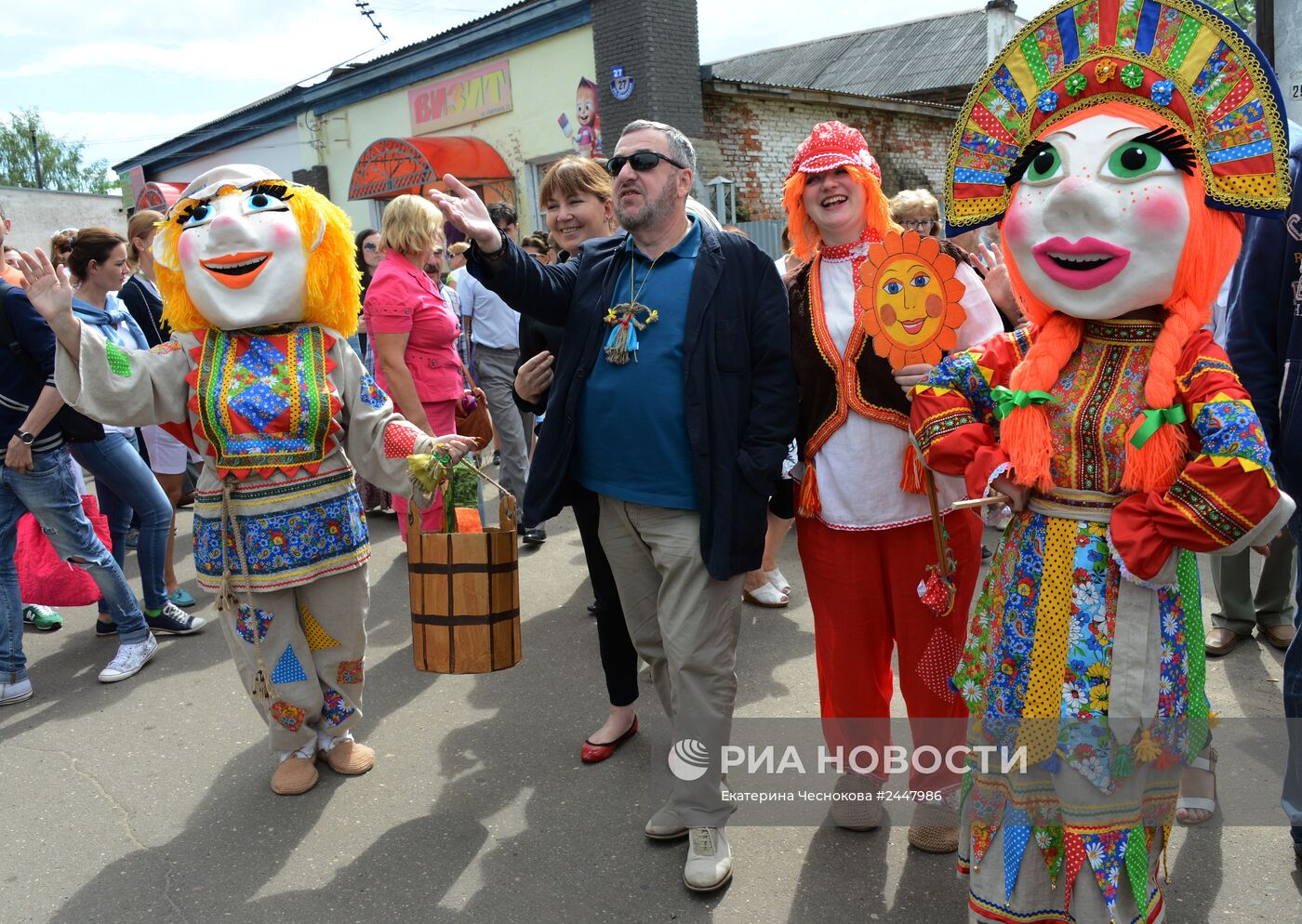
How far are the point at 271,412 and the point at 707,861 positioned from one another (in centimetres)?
190

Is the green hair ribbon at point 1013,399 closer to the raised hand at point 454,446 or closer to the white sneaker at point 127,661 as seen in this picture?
the raised hand at point 454,446

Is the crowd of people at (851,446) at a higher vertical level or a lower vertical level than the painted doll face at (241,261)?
lower

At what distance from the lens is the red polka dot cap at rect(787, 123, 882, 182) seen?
9.25ft

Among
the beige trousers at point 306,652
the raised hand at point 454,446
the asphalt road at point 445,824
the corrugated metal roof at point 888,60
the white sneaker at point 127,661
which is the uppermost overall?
the corrugated metal roof at point 888,60

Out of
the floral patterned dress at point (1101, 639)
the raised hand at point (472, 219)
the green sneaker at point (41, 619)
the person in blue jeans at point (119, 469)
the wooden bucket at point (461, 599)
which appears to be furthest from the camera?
the green sneaker at point (41, 619)

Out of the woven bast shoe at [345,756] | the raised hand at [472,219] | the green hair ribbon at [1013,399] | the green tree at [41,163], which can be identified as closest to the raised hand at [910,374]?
the green hair ribbon at [1013,399]

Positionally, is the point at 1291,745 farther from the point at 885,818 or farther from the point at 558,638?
the point at 558,638

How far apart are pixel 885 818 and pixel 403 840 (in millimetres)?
1500

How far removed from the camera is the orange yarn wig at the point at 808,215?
2875 mm

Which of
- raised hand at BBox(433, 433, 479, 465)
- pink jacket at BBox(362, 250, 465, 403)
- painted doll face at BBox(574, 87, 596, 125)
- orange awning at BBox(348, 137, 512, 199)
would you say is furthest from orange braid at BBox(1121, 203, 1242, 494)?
orange awning at BBox(348, 137, 512, 199)

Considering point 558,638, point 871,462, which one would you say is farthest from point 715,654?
point 558,638

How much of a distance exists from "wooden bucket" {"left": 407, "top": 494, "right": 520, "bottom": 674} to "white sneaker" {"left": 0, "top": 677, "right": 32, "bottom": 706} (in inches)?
94.8

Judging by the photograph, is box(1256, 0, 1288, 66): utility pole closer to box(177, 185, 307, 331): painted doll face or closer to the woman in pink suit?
the woman in pink suit

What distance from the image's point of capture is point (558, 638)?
4637mm
